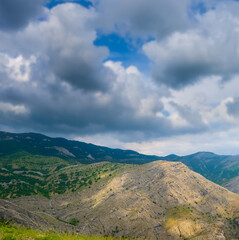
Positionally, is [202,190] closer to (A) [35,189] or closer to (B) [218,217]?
(B) [218,217]

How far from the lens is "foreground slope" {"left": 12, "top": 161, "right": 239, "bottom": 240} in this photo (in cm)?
10997

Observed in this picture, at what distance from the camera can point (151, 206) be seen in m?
130

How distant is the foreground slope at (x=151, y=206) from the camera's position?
10997 centimetres

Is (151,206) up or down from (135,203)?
down

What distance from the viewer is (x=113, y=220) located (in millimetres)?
118562

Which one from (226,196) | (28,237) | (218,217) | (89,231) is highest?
(28,237)

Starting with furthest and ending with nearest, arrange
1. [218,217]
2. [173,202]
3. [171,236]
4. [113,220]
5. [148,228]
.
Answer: [173,202] → [218,217] → [113,220] → [148,228] → [171,236]

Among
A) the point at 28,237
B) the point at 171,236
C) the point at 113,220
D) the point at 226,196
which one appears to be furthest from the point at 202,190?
the point at 28,237

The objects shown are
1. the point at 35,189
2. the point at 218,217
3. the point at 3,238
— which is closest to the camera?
the point at 3,238

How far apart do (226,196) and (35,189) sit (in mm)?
166895

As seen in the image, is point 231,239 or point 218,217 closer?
point 231,239

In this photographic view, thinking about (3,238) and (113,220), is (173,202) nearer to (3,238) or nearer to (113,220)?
(113,220)

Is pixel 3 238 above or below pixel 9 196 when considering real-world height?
above

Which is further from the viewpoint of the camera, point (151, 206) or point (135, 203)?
point (135, 203)
